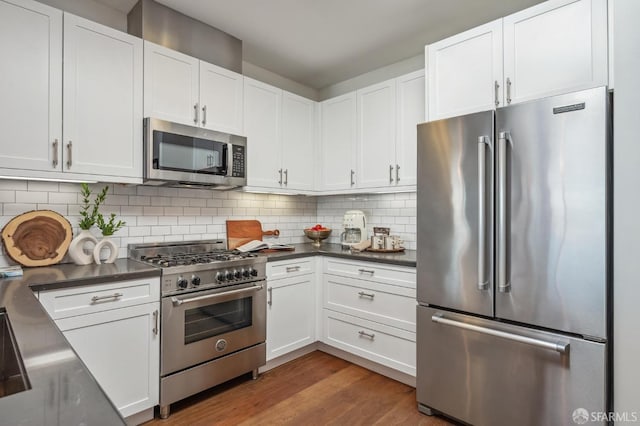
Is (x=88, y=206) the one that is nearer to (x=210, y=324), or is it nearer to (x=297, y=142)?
(x=210, y=324)

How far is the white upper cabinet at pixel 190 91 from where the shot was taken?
2.31 meters

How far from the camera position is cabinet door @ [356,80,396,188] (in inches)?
114

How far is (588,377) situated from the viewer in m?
1.59

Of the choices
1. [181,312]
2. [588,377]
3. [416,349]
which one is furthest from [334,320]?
[588,377]

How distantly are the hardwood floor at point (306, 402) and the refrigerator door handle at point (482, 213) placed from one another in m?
0.94

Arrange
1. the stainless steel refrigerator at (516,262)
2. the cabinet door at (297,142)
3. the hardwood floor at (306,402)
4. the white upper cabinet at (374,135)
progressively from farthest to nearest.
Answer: the cabinet door at (297,142), the white upper cabinet at (374,135), the hardwood floor at (306,402), the stainless steel refrigerator at (516,262)

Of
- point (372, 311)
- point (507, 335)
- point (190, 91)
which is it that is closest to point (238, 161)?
point (190, 91)

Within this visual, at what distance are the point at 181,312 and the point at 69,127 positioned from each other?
1.25m

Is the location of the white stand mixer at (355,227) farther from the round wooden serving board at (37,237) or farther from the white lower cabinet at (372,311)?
the round wooden serving board at (37,237)

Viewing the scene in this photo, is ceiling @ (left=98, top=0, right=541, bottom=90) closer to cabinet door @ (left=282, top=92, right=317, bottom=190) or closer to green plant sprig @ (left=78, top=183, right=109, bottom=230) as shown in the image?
cabinet door @ (left=282, top=92, right=317, bottom=190)

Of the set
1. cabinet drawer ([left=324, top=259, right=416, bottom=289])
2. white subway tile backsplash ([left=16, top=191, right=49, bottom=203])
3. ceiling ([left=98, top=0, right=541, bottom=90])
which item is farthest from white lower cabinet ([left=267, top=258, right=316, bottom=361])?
ceiling ([left=98, top=0, right=541, bottom=90])

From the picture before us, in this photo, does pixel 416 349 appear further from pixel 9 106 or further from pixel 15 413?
pixel 9 106

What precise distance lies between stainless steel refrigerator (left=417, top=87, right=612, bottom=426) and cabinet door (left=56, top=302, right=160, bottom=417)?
161 centimetres

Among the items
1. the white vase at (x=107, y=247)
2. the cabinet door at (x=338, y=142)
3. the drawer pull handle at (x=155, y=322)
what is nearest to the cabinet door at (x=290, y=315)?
the drawer pull handle at (x=155, y=322)
